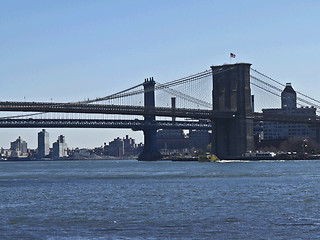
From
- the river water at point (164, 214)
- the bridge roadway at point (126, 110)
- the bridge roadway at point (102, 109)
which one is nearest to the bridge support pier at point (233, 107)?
the bridge roadway at point (126, 110)

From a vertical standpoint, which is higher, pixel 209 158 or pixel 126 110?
pixel 126 110

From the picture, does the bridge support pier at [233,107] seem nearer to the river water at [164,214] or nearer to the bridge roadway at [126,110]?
the bridge roadway at [126,110]

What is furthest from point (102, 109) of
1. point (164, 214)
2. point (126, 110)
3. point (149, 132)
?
point (164, 214)

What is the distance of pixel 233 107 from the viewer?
391ft

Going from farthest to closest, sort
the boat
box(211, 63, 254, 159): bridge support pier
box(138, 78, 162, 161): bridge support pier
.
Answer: box(138, 78, 162, 161): bridge support pier
the boat
box(211, 63, 254, 159): bridge support pier

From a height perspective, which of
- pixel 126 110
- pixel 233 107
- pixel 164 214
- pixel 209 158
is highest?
pixel 233 107

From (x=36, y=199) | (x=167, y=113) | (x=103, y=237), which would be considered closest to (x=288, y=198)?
(x=36, y=199)

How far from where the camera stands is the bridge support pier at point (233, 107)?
384 ft

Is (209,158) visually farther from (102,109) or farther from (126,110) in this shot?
(102,109)

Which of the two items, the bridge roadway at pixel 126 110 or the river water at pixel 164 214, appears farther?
the bridge roadway at pixel 126 110

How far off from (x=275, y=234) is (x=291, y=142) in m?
137

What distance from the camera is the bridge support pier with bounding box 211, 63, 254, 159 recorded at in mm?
117188

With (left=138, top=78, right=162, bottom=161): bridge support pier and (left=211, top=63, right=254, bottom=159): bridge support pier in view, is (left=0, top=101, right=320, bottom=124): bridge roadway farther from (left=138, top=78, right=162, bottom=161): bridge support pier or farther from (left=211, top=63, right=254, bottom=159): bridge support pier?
(left=138, top=78, right=162, bottom=161): bridge support pier

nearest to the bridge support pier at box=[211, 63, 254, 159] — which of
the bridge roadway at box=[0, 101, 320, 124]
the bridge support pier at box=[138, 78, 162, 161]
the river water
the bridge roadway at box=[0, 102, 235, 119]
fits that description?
the bridge roadway at box=[0, 101, 320, 124]
